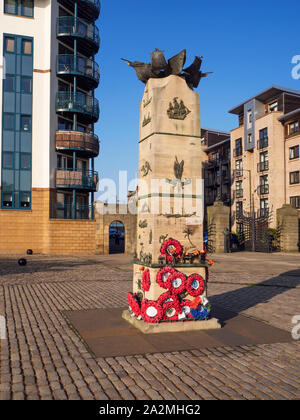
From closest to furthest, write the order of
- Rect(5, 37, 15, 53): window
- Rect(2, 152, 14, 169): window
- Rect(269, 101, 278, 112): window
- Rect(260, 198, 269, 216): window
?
1. Rect(2, 152, 14, 169): window
2. Rect(5, 37, 15, 53): window
3. Rect(260, 198, 269, 216): window
4. Rect(269, 101, 278, 112): window

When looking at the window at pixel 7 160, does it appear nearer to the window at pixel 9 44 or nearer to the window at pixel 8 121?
the window at pixel 8 121

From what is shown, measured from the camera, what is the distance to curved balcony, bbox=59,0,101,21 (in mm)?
34906

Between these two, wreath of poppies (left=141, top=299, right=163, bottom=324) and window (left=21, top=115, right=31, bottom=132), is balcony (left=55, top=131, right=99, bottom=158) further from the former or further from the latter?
wreath of poppies (left=141, top=299, right=163, bottom=324)

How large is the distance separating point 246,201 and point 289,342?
42.7 meters

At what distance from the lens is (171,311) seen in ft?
25.9

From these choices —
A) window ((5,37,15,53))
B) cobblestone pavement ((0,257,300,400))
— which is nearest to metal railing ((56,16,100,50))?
window ((5,37,15,53))

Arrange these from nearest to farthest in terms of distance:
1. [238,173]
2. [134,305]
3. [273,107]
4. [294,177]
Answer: [134,305] → [294,177] → [273,107] → [238,173]

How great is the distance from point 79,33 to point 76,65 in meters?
2.76

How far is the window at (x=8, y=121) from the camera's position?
3235cm

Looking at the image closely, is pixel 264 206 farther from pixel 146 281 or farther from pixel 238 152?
pixel 146 281

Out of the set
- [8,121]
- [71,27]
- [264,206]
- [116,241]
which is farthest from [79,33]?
[264,206]

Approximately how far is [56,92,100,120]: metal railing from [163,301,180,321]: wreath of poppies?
92.3 ft
